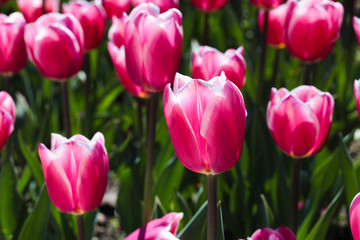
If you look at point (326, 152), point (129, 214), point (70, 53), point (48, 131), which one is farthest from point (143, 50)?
point (326, 152)

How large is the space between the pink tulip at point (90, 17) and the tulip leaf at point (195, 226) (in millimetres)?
775

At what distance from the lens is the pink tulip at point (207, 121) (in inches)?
32.0

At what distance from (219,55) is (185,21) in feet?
4.64

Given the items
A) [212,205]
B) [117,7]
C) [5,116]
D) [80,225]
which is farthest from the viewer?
[117,7]

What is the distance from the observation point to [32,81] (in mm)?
2465

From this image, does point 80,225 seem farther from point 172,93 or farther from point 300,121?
point 300,121

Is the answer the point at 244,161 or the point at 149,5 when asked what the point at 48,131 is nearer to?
the point at 244,161

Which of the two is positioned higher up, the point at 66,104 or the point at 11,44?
the point at 11,44

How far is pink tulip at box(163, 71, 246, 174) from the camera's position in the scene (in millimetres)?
813

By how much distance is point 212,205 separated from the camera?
887mm

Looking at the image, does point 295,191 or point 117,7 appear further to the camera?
point 117,7

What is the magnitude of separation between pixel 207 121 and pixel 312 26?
2.31 feet

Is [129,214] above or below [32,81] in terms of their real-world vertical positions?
Result: above

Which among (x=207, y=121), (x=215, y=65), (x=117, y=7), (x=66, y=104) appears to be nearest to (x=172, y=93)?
(x=207, y=121)
